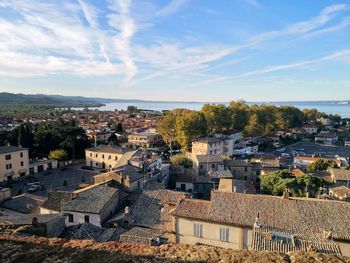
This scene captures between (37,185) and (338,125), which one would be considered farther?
(338,125)

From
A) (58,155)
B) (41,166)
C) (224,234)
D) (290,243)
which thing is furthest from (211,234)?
(58,155)

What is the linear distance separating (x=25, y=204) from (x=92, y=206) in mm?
8351

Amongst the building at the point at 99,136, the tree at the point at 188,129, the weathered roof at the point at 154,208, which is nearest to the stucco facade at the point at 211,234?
the weathered roof at the point at 154,208

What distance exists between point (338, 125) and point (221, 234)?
118 meters

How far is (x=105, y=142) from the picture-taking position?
65562 mm

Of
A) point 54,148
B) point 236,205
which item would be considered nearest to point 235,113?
point 54,148

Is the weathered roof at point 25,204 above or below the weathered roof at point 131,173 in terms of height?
below

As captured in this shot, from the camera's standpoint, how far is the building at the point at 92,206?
19.1 m

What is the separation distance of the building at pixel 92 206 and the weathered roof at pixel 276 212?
5784mm

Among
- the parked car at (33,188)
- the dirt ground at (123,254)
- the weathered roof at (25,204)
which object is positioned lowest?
the parked car at (33,188)

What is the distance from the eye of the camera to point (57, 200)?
2162 centimetres

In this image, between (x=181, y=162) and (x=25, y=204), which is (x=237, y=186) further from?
(x=25, y=204)

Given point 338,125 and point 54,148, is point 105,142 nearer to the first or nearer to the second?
point 54,148

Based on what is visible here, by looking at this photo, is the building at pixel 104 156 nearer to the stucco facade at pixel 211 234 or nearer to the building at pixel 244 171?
the building at pixel 244 171
